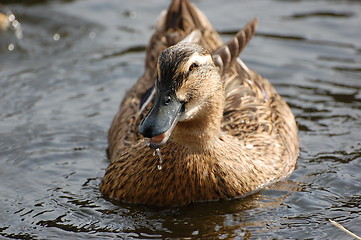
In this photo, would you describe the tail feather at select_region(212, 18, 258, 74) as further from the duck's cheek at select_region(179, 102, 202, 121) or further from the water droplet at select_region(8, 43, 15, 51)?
the water droplet at select_region(8, 43, 15, 51)

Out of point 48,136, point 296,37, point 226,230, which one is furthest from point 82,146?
point 296,37

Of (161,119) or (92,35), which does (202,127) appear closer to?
(161,119)

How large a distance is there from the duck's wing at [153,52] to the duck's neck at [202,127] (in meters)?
1.15

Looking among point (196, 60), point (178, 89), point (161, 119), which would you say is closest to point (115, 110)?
point (196, 60)

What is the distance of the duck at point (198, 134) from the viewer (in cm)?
733

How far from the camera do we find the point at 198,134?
7.99m

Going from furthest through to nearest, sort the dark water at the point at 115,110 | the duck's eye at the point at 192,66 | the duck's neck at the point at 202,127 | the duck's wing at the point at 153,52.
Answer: the duck's wing at the point at 153,52 < the dark water at the point at 115,110 < the duck's neck at the point at 202,127 < the duck's eye at the point at 192,66

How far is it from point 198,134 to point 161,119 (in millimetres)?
1031

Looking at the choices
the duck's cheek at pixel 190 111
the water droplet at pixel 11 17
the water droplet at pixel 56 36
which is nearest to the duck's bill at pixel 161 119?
the duck's cheek at pixel 190 111

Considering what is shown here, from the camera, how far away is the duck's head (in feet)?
23.2

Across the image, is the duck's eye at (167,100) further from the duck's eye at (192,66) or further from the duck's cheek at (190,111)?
the duck's eye at (192,66)

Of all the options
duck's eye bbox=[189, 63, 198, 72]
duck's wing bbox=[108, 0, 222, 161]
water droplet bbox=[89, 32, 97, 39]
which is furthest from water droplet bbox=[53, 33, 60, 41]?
duck's eye bbox=[189, 63, 198, 72]

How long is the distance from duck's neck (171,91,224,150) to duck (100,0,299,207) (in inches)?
0.4

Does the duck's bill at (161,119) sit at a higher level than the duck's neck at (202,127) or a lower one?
higher
